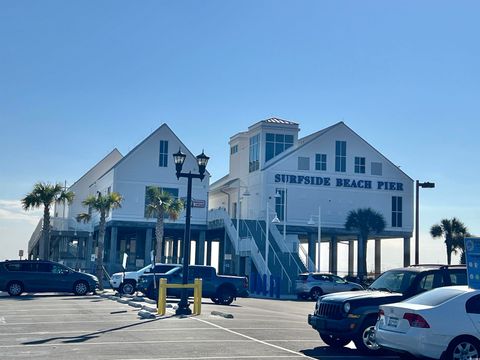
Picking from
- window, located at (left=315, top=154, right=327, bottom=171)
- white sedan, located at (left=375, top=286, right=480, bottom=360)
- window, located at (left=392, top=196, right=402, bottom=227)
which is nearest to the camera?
white sedan, located at (left=375, top=286, right=480, bottom=360)

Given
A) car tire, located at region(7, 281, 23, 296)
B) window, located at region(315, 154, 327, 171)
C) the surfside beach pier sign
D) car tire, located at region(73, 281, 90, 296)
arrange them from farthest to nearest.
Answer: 1. window, located at region(315, 154, 327, 171)
2. the surfside beach pier sign
3. car tire, located at region(73, 281, 90, 296)
4. car tire, located at region(7, 281, 23, 296)

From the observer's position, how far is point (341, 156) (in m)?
57.4

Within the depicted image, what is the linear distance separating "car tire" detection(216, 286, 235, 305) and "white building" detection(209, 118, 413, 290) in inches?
827

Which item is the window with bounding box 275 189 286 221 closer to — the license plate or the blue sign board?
the blue sign board

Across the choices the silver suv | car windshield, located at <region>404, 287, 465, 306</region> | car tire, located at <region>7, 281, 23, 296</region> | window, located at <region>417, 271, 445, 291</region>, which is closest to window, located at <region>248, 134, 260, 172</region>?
the silver suv

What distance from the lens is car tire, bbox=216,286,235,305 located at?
101 feet

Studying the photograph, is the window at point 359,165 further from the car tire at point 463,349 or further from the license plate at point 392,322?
the car tire at point 463,349

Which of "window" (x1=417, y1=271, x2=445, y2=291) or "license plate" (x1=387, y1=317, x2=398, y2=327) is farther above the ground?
"window" (x1=417, y1=271, x2=445, y2=291)

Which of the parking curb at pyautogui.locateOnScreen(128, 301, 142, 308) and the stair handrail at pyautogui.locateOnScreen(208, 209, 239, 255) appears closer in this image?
the parking curb at pyautogui.locateOnScreen(128, 301, 142, 308)

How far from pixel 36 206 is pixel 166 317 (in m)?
29.1

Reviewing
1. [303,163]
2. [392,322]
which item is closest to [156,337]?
[392,322]

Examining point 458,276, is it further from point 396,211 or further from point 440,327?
point 396,211

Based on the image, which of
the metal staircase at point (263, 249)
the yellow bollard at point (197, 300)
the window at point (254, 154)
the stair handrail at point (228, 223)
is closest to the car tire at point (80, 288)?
the yellow bollard at point (197, 300)

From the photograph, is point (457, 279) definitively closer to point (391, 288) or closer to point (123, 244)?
point (391, 288)
